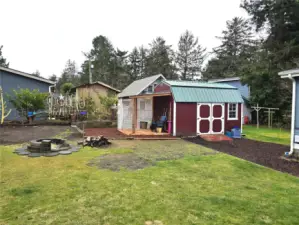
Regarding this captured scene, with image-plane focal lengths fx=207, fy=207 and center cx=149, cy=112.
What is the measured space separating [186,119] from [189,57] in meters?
24.5

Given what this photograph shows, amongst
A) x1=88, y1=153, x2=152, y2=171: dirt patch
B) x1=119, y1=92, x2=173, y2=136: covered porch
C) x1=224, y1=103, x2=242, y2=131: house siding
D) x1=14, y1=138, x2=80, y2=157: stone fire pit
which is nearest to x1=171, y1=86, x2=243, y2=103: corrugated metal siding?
x1=224, y1=103, x2=242, y2=131: house siding

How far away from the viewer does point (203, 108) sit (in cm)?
1062

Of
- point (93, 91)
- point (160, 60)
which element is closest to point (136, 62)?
point (160, 60)

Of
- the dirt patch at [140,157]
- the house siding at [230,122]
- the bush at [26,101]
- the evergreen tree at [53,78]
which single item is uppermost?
the evergreen tree at [53,78]

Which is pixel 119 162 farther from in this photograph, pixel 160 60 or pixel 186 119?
pixel 160 60

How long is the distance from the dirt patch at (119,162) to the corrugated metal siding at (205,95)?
4.80 m

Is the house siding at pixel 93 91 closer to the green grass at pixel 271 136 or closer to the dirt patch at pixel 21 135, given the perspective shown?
the dirt patch at pixel 21 135

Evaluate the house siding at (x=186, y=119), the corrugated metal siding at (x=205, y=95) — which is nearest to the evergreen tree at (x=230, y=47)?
the corrugated metal siding at (x=205, y=95)

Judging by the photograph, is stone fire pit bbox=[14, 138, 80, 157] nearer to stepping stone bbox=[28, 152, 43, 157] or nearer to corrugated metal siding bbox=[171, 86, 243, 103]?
stepping stone bbox=[28, 152, 43, 157]

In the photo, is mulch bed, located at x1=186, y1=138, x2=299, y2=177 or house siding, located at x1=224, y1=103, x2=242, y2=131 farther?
house siding, located at x1=224, y1=103, x2=242, y2=131

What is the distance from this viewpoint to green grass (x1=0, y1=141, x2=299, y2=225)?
2791 mm

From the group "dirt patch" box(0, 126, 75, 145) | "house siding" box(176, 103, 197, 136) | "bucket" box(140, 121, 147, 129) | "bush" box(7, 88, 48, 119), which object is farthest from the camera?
"bush" box(7, 88, 48, 119)

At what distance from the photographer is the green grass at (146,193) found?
2.79m

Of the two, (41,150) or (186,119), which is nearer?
(41,150)
